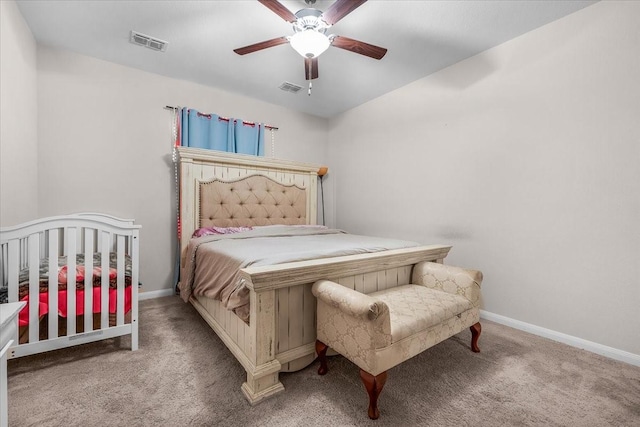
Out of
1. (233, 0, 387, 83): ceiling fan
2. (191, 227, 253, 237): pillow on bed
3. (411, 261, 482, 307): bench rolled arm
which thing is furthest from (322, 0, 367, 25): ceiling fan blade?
(191, 227, 253, 237): pillow on bed

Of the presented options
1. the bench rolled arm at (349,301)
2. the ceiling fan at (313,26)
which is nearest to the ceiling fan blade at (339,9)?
the ceiling fan at (313,26)

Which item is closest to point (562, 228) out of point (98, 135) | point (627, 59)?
point (627, 59)

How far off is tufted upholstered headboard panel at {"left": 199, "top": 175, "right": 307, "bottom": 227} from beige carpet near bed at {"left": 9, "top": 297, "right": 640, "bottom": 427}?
1.44 m

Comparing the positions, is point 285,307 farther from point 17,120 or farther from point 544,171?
point 17,120

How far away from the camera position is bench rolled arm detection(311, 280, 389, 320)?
1.26 m

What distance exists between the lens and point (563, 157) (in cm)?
215

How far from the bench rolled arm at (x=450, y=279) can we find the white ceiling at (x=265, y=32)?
1.94 meters

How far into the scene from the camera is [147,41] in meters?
2.48

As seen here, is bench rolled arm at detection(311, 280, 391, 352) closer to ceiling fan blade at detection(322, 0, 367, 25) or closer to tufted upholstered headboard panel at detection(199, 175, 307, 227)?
ceiling fan blade at detection(322, 0, 367, 25)

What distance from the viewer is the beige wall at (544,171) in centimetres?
191

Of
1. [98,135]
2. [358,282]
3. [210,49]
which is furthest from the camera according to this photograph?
[98,135]

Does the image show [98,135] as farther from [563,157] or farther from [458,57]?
[563,157]

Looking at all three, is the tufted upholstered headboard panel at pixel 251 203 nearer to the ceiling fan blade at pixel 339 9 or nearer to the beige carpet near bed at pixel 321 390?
the beige carpet near bed at pixel 321 390

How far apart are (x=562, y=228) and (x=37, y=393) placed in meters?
3.54
